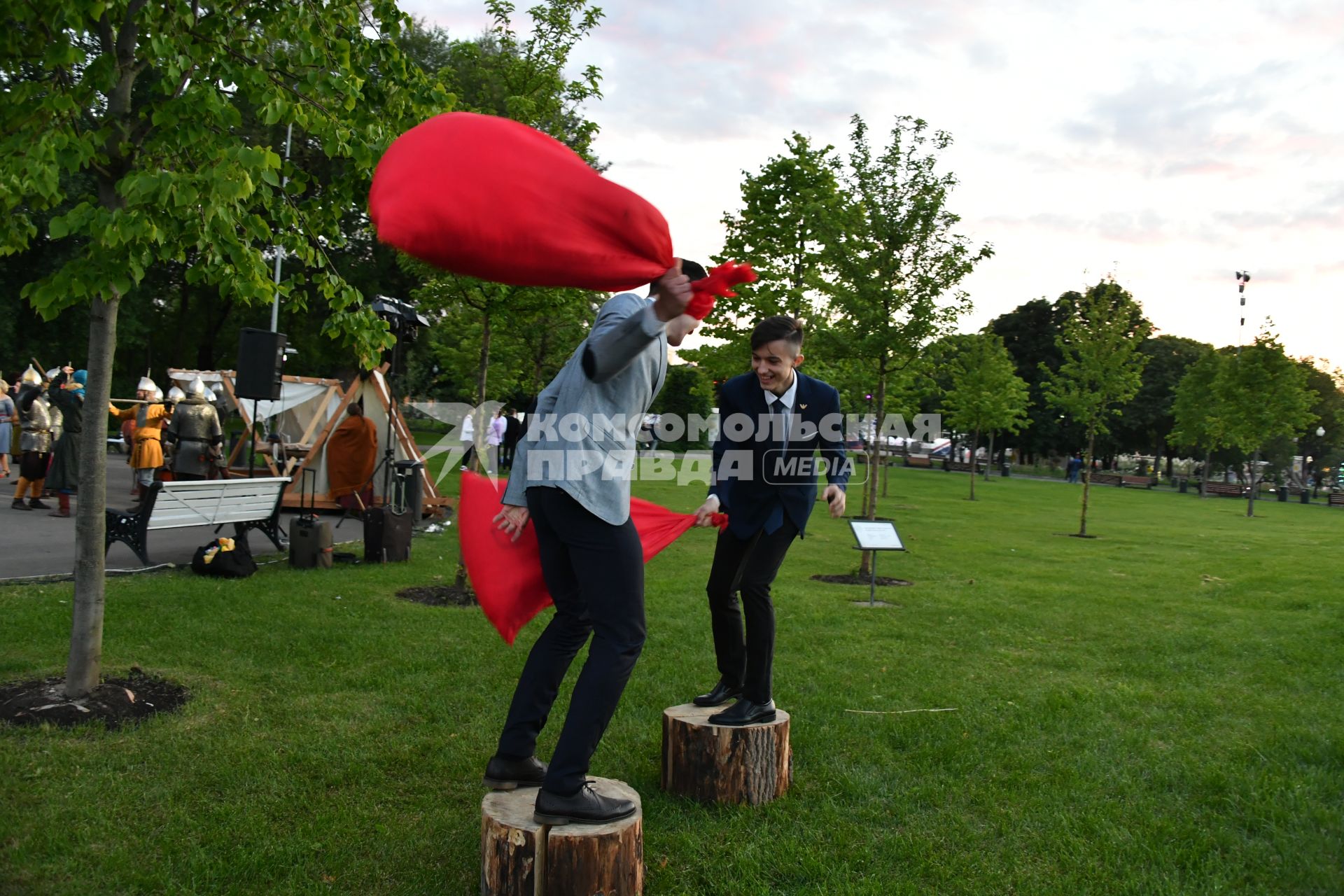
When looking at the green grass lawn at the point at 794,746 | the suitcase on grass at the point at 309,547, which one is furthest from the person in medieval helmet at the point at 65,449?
the green grass lawn at the point at 794,746

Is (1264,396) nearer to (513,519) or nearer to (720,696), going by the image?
(720,696)

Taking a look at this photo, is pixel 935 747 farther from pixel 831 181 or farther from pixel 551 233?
pixel 831 181

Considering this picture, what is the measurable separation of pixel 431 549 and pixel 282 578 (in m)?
3.01

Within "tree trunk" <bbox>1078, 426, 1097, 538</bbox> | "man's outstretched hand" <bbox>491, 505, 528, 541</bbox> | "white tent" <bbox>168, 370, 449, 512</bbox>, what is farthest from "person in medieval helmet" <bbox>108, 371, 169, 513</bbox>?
"tree trunk" <bbox>1078, 426, 1097, 538</bbox>

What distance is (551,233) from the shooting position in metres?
2.96

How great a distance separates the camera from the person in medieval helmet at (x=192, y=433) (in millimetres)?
13422

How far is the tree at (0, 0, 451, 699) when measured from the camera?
450 cm

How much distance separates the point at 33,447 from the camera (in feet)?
46.4

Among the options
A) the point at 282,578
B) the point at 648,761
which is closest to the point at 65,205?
the point at 282,578

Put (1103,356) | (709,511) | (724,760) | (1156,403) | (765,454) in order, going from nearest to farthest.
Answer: (724,760) → (765,454) → (709,511) → (1103,356) → (1156,403)

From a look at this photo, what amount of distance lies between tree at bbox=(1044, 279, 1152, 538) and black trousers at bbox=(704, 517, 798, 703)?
54.3ft

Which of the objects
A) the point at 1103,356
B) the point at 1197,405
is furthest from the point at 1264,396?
the point at 1103,356

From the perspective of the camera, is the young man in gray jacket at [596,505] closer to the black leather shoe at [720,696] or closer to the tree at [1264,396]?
the black leather shoe at [720,696]

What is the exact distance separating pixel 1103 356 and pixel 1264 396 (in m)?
14.5
